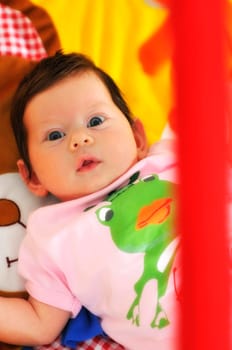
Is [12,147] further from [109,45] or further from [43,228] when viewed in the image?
[109,45]

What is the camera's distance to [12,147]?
1.05 meters

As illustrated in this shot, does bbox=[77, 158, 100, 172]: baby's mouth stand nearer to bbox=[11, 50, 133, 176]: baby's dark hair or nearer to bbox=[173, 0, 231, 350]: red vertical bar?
bbox=[11, 50, 133, 176]: baby's dark hair

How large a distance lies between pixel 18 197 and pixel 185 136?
66cm

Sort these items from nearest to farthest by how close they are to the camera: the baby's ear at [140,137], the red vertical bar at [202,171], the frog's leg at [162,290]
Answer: the red vertical bar at [202,171]
the frog's leg at [162,290]
the baby's ear at [140,137]

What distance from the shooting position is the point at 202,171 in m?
0.38

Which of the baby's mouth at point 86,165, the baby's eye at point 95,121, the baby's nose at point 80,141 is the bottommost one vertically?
the baby's mouth at point 86,165

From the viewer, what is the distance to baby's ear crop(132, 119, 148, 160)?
40.6 inches

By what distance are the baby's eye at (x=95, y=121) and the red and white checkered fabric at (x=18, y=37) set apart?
22 centimetres

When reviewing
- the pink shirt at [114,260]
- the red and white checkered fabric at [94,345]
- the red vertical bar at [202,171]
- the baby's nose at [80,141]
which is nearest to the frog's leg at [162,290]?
the pink shirt at [114,260]

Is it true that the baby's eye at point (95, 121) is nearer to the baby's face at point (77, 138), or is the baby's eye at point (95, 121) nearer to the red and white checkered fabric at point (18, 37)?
the baby's face at point (77, 138)

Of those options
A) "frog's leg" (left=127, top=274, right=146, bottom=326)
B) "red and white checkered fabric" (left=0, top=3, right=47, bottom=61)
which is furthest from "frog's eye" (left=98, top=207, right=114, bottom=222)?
"red and white checkered fabric" (left=0, top=3, right=47, bottom=61)

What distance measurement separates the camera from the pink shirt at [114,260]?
0.81 metres

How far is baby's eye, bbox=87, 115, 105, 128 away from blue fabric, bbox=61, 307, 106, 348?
0.26 meters

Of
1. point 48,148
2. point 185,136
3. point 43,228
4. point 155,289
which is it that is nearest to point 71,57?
point 48,148
